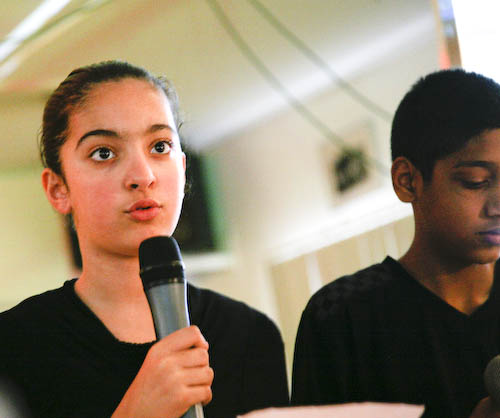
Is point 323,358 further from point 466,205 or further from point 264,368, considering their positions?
point 466,205

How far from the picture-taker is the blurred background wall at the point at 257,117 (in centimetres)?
80

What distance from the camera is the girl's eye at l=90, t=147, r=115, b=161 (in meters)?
0.74

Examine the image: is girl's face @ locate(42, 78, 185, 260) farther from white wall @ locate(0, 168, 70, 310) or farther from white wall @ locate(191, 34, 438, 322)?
white wall @ locate(191, 34, 438, 322)

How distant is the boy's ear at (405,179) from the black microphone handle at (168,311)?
1.41 ft

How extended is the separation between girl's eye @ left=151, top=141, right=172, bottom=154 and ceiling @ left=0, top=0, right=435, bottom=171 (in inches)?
2.0

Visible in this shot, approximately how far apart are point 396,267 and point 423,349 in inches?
4.4

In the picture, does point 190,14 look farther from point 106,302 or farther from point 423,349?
point 423,349

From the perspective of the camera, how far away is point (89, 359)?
719mm

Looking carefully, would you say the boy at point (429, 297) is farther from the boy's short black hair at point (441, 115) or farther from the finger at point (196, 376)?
the finger at point (196, 376)

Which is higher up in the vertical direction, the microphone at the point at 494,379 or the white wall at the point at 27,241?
the white wall at the point at 27,241

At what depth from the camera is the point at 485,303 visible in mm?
922

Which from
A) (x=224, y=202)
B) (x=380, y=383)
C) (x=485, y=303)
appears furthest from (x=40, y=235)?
(x=485, y=303)

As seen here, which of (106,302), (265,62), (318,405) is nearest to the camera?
(106,302)

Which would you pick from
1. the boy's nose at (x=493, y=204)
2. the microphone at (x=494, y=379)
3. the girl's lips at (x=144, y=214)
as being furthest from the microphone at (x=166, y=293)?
the boy's nose at (x=493, y=204)
